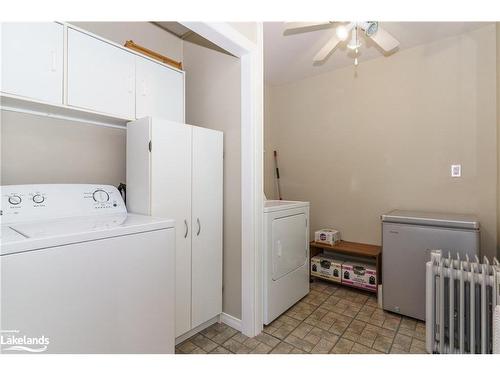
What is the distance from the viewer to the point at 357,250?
2.69m

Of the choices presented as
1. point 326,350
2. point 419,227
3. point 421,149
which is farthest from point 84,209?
point 421,149

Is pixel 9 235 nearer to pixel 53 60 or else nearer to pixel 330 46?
pixel 53 60

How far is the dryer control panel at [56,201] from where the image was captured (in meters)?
1.34

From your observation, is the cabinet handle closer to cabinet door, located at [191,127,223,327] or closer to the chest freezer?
cabinet door, located at [191,127,223,327]

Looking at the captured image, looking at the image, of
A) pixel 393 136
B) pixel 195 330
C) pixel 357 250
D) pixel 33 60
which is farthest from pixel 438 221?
pixel 33 60

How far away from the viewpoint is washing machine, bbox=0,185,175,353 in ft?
3.12

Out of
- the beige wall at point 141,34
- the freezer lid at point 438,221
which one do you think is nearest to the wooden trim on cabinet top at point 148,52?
the beige wall at point 141,34

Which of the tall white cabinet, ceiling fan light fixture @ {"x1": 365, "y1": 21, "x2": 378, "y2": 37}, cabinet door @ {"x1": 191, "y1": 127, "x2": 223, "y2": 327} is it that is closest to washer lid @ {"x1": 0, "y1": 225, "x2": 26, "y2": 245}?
the tall white cabinet

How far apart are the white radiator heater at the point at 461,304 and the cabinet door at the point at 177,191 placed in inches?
66.6

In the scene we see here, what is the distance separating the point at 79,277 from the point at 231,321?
1320 mm

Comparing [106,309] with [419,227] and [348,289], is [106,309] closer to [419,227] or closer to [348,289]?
[419,227]

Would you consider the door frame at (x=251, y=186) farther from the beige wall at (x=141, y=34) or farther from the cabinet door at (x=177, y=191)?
the beige wall at (x=141, y=34)

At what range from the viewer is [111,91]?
164 cm

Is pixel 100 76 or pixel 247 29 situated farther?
pixel 247 29
